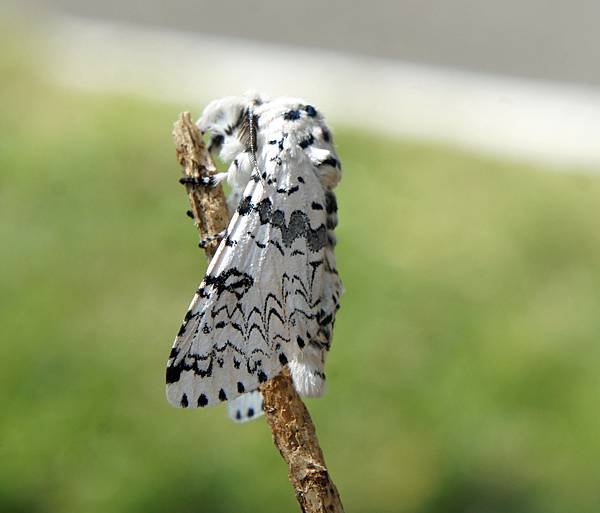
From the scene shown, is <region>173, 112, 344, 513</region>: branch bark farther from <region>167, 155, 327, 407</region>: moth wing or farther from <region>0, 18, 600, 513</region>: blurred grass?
<region>0, 18, 600, 513</region>: blurred grass

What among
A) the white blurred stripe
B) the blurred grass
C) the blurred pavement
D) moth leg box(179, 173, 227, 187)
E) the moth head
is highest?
the blurred pavement

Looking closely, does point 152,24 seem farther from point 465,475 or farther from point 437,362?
point 465,475

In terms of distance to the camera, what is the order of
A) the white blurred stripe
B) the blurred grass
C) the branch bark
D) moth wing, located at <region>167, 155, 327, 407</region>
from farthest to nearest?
the white blurred stripe → the blurred grass → moth wing, located at <region>167, 155, 327, 407</region> → the branch bark

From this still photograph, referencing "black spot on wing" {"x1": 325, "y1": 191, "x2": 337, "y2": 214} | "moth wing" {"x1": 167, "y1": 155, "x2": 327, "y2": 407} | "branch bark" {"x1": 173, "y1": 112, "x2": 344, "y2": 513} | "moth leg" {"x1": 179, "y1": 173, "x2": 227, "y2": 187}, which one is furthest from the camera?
"black spot on wing" {"x1": 325, "y1": 191, "x2": 337, "y2": 214}

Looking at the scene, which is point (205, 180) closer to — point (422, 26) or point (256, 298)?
point (256, 298)

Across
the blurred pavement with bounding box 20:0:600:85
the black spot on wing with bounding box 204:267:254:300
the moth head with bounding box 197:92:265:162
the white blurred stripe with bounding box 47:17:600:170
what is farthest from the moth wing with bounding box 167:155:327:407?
the blurred pavement with bounding box 20:0:600:85

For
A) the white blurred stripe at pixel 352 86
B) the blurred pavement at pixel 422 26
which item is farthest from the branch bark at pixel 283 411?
the blurred pavement at pixel 422 26
